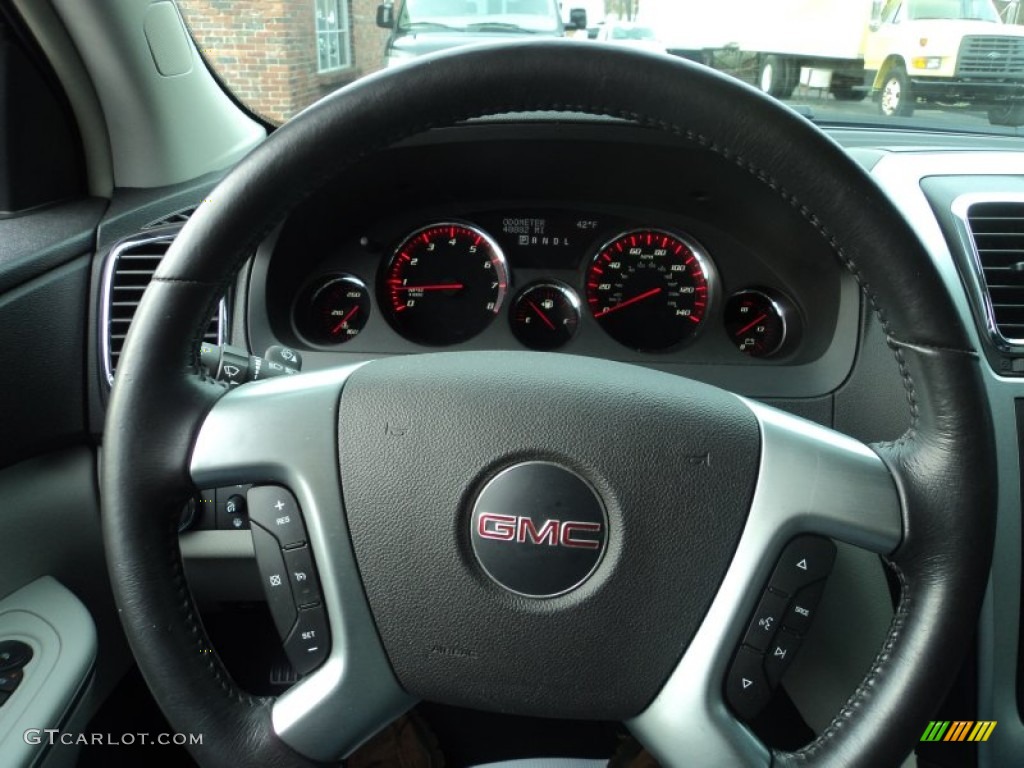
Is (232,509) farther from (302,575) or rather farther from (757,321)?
(757,321)

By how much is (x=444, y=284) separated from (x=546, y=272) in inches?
9.6

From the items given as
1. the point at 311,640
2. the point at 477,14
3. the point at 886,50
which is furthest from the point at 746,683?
the point at 477,14

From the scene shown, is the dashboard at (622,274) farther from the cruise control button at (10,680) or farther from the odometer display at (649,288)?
the cruise control button at (10,680)

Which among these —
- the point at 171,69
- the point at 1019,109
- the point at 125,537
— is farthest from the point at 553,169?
the point at 125,537

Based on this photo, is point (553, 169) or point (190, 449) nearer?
point (190, 449)

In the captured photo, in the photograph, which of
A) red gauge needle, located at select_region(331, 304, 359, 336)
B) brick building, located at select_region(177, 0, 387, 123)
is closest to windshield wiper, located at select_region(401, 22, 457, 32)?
brick building, located at select_region(177, 0, 387, 123)

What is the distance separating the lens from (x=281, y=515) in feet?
3.30

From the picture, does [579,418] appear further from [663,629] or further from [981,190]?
[981,190]

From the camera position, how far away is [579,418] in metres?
1.00

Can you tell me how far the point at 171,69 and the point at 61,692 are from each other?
130 centimetres

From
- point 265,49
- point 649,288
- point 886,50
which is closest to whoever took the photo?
point 649,288

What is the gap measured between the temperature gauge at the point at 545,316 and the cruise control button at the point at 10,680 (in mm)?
1205

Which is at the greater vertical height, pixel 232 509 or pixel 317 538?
pixel 317 538

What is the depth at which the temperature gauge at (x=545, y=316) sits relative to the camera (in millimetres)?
2168
